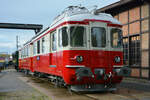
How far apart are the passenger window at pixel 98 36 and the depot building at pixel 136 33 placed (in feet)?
20.0

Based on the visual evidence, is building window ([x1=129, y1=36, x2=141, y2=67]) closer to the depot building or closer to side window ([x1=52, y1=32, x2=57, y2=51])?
the depot building

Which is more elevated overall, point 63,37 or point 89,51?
point 63,37

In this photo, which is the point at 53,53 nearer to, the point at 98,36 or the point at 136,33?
the point at 98,36

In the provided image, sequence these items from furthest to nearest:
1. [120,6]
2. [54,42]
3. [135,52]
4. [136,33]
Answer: [120,6], [135,52], [136,33], [54,42]

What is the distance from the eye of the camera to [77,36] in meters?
9.17

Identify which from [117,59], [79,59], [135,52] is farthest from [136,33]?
[79,59]

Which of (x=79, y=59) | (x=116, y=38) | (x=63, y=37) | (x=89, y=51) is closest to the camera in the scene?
(x=79, y=59)

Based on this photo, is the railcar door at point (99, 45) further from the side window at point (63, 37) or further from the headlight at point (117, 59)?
the side window at point (63, 37)

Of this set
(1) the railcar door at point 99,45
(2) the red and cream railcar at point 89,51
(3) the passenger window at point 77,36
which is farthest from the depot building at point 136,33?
(3) the passenger window at point 77,36

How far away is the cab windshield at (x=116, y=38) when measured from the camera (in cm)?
970

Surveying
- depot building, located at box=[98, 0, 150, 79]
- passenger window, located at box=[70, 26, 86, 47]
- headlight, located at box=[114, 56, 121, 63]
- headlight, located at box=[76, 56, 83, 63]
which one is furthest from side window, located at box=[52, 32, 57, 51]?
depot building, located at box=[98, 0, 150, 79]

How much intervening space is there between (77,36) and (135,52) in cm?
810

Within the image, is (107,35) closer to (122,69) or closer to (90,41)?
(90,41)

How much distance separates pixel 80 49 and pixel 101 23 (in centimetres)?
142
